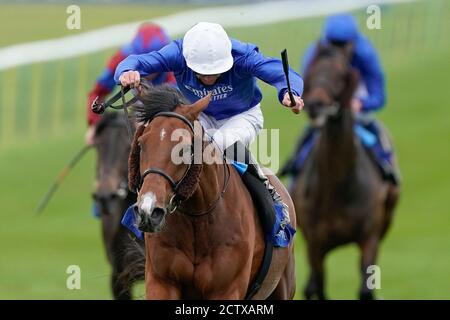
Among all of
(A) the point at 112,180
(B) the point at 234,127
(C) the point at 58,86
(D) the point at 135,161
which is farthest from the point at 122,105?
(C) the point at 58,86

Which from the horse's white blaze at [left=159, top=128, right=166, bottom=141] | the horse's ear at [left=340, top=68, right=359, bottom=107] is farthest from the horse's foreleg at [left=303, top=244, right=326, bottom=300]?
the horse's white blaze at [left=159, top=128, right=166, bottom=141]

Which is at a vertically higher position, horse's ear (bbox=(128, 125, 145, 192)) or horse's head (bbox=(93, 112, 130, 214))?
horse's head (bbox=(93, 112, 130, 214))

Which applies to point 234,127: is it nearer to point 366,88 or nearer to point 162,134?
point 162,134

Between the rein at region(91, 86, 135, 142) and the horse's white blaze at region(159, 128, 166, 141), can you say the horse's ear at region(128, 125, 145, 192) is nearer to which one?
the horse's white blaze at region(159, 128, 166, 141)

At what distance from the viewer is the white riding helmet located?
7148mm

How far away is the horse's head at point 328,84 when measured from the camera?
1274 cm

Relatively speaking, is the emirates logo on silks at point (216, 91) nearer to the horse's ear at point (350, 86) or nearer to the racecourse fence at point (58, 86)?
the horse's ear at point (350, 86)

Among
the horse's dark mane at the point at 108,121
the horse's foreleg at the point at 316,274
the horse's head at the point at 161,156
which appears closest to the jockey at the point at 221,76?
the horse's head at the point at 161,156

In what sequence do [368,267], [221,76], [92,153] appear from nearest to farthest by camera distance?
[221,76]
[368,267]
[92,153]

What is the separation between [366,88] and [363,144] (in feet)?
2.95

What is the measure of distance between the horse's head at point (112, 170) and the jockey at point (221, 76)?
3769 millimetres

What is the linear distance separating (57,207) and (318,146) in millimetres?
11994

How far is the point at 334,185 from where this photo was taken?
13000 mm
